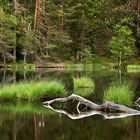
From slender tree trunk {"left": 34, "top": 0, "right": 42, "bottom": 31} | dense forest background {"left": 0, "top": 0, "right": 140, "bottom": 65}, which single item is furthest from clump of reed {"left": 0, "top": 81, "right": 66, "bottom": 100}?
slender tree trunk {"left": 34, "top": 0, "right": 42, "bottom": 31}

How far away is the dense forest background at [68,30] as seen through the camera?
5244 centimetres

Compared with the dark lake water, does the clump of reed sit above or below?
above

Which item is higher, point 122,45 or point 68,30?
point 68,30

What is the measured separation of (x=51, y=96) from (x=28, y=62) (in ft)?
116

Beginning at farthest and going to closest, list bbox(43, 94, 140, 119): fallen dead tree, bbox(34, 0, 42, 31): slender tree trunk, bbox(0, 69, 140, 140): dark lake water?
bbox(34, 0, 42, 31): slender tree trunk
bbox(43, 94, 140, 119): fallen dead tree
bbox(0, 69, 140, 140): dark lake water

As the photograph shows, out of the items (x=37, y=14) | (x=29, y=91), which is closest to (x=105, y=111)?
(x=29, y=91)

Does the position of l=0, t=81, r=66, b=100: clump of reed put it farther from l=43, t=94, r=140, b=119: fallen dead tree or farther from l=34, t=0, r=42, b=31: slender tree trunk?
l=34, t=0, r=42, b=31: slender tree trunk

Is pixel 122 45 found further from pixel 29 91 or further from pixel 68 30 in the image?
pixel 29 91

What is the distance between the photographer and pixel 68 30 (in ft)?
204

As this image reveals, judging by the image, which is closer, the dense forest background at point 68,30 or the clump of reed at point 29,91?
the clump of reed at point 29,91

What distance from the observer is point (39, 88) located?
18.4 m

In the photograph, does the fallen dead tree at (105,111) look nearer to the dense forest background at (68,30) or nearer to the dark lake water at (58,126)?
the dark lake water at (58,126)

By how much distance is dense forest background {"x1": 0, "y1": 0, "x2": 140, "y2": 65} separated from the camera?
52438mm

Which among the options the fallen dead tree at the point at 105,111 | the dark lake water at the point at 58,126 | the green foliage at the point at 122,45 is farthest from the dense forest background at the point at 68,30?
the dark lake water at the point at 58,126
